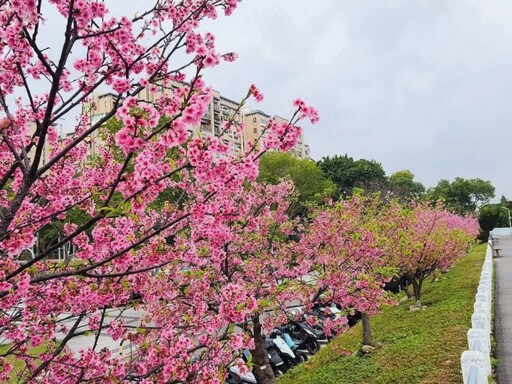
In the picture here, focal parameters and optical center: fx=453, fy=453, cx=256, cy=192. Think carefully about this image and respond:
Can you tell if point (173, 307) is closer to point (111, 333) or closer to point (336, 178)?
point (111, 333)

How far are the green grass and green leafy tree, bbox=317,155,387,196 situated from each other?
1469 inches

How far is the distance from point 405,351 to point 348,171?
1708 inches

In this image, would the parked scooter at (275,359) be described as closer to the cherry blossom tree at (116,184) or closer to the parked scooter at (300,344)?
the parked scooter at (300,344)

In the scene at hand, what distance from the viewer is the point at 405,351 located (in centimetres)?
934

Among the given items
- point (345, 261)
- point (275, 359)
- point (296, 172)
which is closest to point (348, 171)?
point (296, 172)


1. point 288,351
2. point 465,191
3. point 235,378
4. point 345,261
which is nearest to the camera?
point 345,261

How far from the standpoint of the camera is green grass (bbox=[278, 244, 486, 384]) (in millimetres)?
7895

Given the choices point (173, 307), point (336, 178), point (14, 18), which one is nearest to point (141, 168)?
point (14, 18)

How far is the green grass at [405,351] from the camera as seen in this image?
7.89 meters

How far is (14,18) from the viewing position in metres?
3.27

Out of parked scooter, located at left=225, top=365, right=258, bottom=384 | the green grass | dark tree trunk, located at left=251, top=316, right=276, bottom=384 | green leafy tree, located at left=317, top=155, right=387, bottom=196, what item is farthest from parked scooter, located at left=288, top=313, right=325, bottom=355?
green leafy tree, located at left=317, top=155, right=387, bottom=196

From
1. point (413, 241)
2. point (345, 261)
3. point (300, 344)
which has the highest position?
point (413, 241)

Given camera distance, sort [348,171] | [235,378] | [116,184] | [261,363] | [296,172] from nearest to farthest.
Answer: [116,184]
[261,363]
[235,378]
[296,172]
[348,171]

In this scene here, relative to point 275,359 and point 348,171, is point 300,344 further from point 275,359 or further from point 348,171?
point 348,171
